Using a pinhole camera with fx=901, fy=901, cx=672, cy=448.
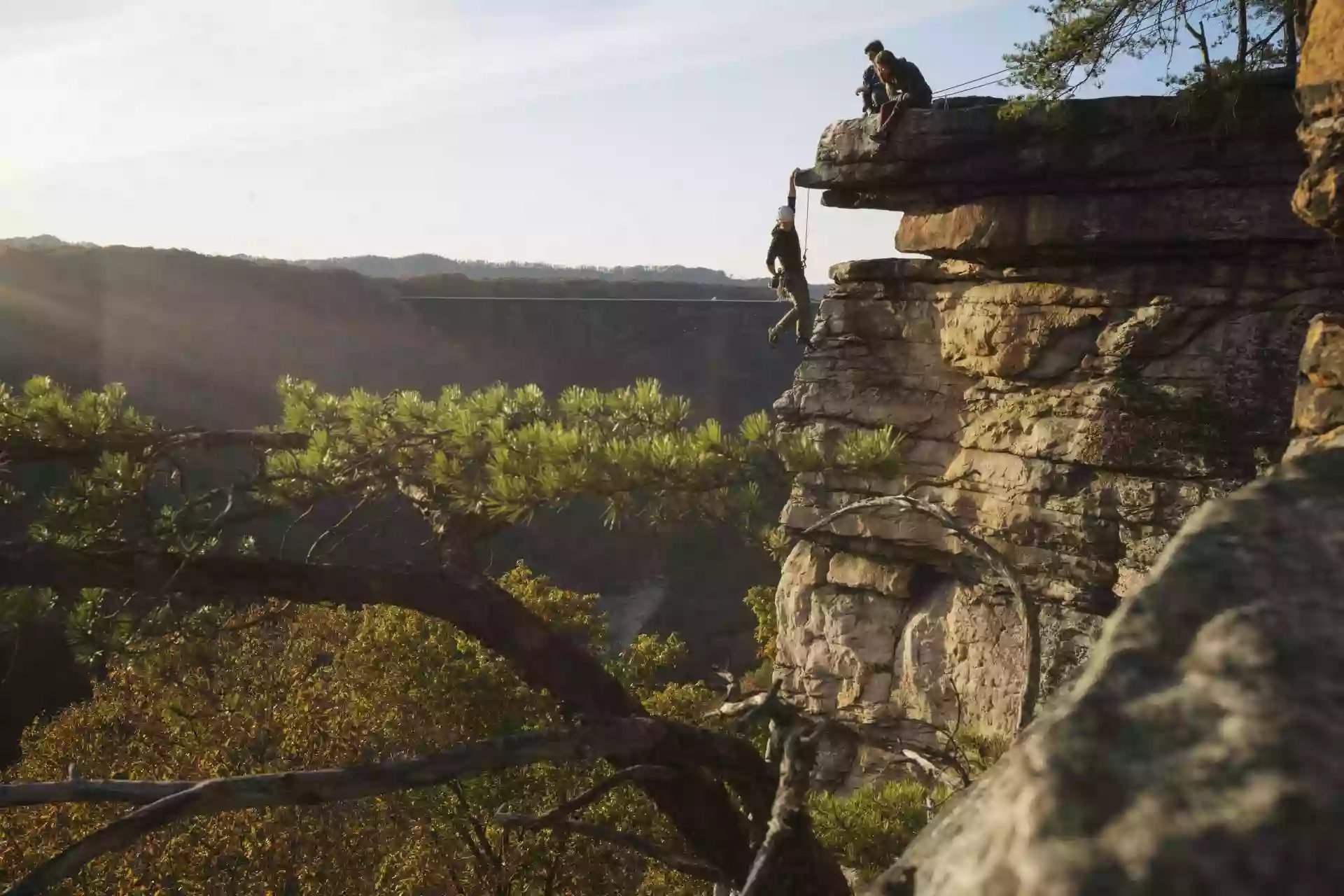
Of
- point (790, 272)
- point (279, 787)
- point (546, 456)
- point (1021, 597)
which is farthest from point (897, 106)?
point (279, 787)

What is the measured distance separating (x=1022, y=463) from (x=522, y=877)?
283 inches

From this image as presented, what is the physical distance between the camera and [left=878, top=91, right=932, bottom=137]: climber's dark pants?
10477 millimetres

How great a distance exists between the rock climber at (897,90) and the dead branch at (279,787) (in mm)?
9450

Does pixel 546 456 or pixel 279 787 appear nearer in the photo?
pixel 279 787

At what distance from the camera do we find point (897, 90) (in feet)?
34.8

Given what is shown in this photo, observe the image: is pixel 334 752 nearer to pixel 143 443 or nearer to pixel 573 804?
pixel 143 443

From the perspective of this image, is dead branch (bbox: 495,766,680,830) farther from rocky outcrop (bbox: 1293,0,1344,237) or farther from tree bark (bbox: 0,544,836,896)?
rocky outcrop (bbox: 1293,0,1344,237)

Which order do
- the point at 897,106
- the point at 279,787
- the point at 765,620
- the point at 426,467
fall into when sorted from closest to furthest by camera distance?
the point at 279,787 < the point at 426,467 < the point at 897,106 < the point at 765,620

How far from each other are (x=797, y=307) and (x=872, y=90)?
273 cm

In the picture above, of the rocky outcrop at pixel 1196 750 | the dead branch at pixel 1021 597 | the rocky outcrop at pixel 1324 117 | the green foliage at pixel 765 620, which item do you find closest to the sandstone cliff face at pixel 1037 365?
the green foliage at pixel 765 620

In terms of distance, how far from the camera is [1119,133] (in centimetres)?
959

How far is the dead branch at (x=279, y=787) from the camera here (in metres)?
1.96

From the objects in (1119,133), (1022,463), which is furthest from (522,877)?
(1119,133)

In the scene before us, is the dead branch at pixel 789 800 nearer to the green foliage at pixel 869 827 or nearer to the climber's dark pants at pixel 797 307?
the green foliage at pixel 869 827
